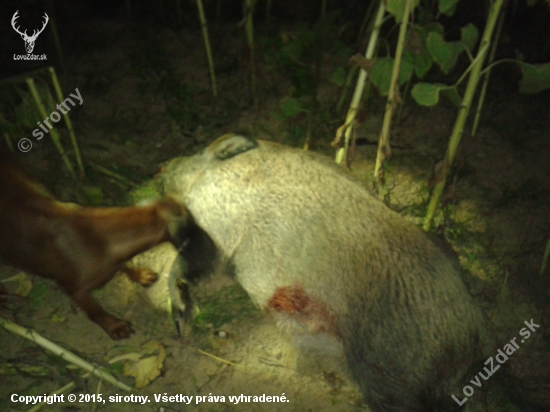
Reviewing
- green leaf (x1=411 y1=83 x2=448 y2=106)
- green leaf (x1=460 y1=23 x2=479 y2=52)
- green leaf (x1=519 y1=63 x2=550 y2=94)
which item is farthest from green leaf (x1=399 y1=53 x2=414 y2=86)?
green leaf (x1=519 y1=63 x2=550 y2=94)

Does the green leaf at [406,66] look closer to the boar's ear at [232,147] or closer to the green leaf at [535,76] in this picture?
the green leaf at [535,76]

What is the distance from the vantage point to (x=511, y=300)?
213 centimetres

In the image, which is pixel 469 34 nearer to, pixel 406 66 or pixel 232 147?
pixel 406 66

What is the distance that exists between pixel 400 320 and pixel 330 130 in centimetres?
156

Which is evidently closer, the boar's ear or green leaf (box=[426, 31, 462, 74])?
green leaf (box=[426, 31, 462, 74])

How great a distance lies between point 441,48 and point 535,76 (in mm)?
384

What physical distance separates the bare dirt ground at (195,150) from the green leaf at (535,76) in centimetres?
58

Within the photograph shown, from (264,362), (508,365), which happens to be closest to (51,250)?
(264,362)

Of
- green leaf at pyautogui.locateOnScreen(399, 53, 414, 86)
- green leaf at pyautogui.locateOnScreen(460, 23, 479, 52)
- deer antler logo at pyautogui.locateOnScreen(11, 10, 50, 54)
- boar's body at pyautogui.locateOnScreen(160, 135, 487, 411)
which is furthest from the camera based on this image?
deer antler logo at pyautogui.locateOnScreen(11, 10, 50, 54)

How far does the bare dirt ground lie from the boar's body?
354mm

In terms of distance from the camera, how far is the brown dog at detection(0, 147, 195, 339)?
1647 millimetres

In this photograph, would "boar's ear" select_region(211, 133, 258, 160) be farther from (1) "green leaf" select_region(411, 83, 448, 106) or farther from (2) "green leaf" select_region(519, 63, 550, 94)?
(2) "green leaf" select_region(519, 63, 550, 94)

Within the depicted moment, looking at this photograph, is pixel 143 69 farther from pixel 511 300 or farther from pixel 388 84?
pixel 511 300

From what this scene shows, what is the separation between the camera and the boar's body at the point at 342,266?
1.57 m
